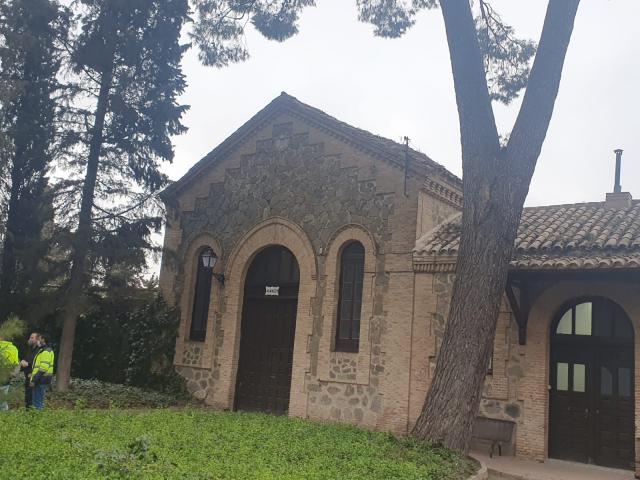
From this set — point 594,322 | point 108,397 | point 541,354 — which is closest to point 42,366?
point 108,397

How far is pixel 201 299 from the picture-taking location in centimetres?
1616

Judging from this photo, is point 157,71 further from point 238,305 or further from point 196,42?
point 238,305

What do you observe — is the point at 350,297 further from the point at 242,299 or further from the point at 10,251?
the point at 10,251

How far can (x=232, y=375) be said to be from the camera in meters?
14.8

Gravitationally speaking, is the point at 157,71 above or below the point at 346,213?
above

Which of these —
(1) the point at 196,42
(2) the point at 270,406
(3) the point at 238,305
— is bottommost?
(2) the point at 270,406

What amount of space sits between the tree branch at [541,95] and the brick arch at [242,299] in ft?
19.9

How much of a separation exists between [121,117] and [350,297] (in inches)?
265

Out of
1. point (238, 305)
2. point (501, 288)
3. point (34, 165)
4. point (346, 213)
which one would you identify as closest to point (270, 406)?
point (238, 305)

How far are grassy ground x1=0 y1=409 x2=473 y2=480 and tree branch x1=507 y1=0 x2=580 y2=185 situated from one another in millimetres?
4147

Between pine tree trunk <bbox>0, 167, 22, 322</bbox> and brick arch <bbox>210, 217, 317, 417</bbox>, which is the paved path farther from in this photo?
pine tree trunk <bbox>0, 167, 22, 322</bbox>

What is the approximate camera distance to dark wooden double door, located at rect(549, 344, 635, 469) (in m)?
10.6

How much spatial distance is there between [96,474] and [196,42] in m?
9.33

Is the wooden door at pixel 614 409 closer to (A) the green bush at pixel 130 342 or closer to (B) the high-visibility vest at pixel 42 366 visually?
(A) the green bush at pixel 130 342
